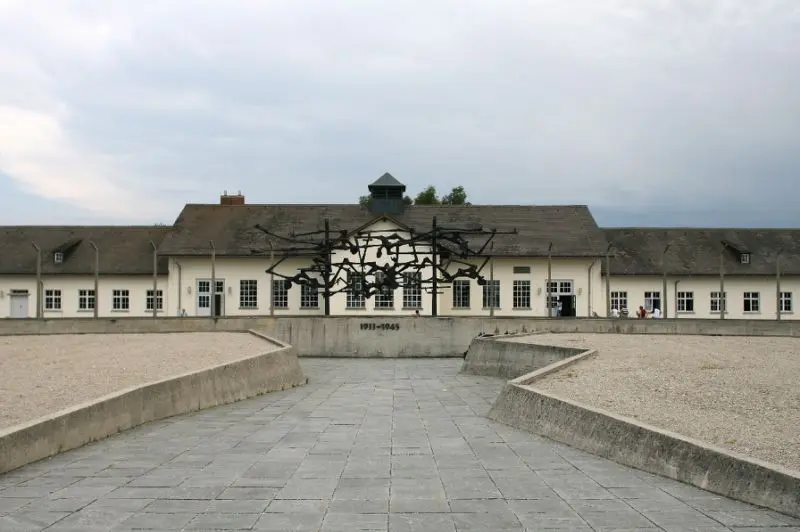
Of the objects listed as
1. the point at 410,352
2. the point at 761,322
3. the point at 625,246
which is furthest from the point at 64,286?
the point at 761,322

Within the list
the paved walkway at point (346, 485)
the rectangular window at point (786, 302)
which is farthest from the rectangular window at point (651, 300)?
the paved walkway at point (346, 485)

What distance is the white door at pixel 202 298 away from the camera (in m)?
52.5

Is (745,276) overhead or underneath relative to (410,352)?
overhead

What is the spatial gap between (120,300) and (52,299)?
432 cm

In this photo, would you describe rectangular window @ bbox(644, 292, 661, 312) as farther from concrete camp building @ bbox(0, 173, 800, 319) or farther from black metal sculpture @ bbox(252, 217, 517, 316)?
black metal sculpture @ bbox(252, 217, 517, 316)

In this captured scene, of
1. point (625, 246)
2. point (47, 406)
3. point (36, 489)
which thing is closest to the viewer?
point (36, 489)

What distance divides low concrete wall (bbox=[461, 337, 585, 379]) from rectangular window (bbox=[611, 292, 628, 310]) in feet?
104

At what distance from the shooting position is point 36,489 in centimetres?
807

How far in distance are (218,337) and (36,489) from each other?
57.1 ft

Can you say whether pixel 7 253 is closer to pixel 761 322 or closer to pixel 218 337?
pixel 218 337

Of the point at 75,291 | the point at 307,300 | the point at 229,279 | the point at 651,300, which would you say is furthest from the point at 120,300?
the point at 651,300

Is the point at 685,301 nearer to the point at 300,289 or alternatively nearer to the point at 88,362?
the point at 300,289

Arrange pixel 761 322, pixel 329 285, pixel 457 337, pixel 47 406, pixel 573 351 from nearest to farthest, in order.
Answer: pixel 47 406 < pixel 573 351 < pixel 761 322 < pixel 457 337 < pixel 329 285

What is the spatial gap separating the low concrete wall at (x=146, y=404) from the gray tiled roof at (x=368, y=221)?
34.1 metres
